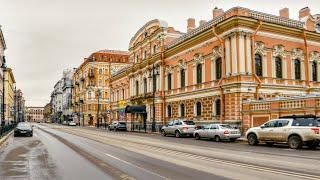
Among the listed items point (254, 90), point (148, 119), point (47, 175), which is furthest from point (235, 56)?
point (47, 175)

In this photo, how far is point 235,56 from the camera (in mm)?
35406

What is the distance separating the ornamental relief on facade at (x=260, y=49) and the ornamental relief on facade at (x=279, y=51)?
1.38 metres

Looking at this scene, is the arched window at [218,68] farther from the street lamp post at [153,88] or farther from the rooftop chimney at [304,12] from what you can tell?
the street lamp post at [153,88]

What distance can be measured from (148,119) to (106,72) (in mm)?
51249

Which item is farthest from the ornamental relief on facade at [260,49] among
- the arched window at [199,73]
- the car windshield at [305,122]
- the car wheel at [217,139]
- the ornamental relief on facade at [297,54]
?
the car windshield at [305,122]

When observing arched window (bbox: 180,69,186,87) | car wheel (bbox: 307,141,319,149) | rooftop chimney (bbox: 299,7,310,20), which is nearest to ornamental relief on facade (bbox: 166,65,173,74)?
arched window (bbox: 180,69,186,87)

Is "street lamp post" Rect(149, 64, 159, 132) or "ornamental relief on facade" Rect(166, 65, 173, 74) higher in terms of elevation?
"ornamental relief on facade" Rect(166, 65, 173, 74)

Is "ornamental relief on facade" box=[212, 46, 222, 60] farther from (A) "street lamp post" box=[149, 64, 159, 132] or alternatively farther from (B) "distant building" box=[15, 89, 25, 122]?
(B) "distant building" box=[15, 89, 25, 122]

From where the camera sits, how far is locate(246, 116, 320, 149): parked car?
21344 millimetres

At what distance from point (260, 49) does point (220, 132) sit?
441 inches

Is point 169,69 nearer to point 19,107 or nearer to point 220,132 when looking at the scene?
point 220,132

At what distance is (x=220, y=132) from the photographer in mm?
29531

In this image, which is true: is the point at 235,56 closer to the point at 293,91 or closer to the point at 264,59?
the point at 264,59

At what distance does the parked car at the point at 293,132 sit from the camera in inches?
840
